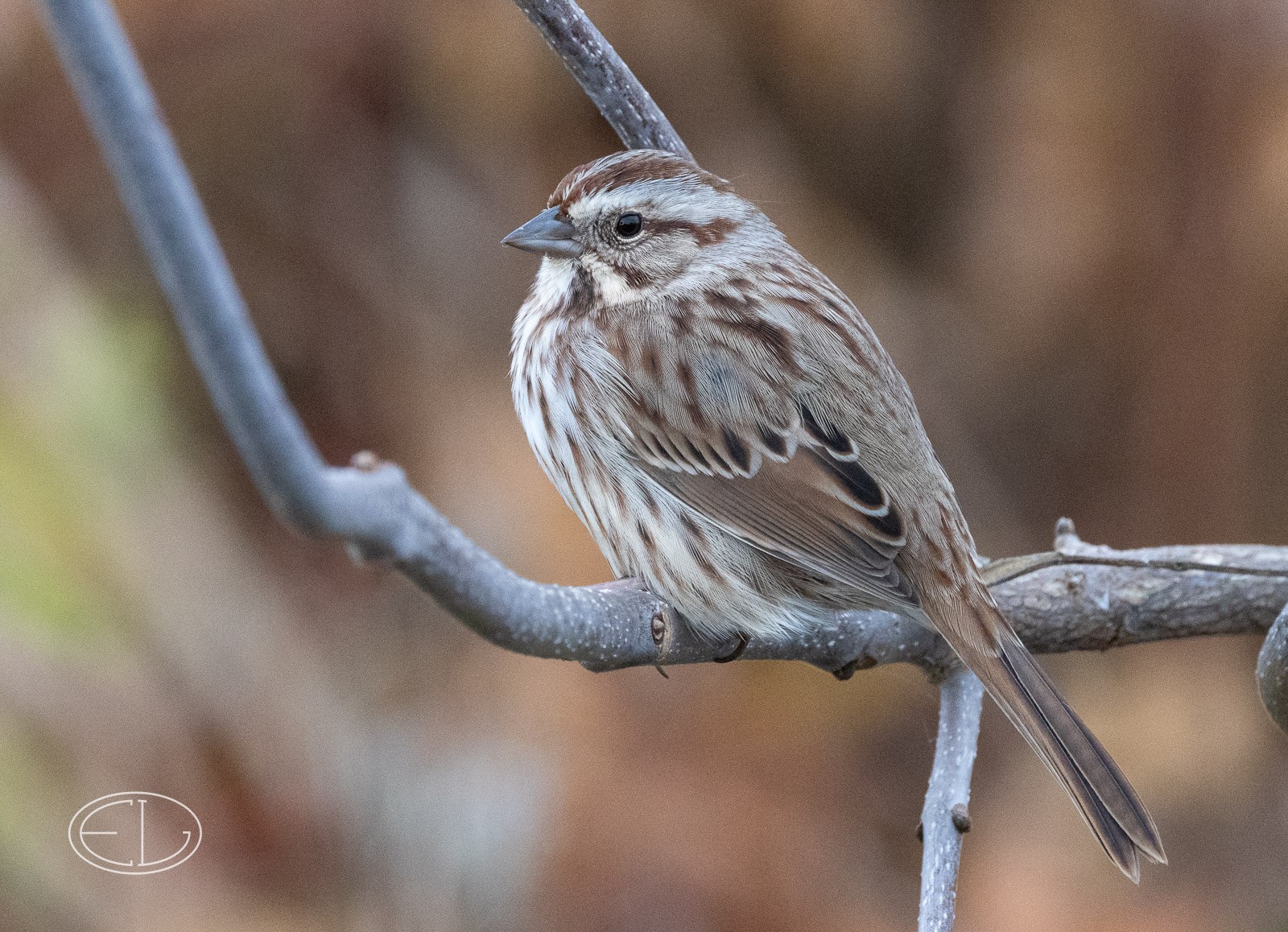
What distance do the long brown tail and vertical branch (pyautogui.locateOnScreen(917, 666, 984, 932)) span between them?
4.1 inches

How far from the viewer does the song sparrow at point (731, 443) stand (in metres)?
2.71

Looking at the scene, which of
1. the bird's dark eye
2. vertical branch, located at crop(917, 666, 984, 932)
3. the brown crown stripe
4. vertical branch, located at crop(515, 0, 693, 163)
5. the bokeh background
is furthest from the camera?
the bokeh background

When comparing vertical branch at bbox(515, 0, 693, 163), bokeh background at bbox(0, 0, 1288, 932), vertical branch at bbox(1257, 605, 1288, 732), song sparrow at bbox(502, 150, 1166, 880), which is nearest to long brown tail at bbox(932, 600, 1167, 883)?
song sparrow at bbox(502, 150, 1166, 880)

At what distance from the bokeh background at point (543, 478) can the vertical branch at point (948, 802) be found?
1.72m

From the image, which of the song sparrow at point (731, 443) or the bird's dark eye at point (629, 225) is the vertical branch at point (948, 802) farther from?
the bird's dark eye at point (629, 225)

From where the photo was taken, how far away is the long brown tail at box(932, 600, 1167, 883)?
2.50 meters

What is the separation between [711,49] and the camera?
4.64 m

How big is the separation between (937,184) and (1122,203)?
620 millimetres

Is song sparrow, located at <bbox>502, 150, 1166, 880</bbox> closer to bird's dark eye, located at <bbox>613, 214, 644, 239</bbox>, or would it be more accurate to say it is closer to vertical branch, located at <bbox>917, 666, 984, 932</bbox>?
bird's dark eye, located at <bbox>613, 214, 644, 239</bbox>

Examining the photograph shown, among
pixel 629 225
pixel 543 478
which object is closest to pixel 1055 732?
pixel 629 225

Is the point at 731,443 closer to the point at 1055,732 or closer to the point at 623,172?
the point at 623,172

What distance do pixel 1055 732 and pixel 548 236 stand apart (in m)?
1.44

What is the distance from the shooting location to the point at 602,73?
2.75m

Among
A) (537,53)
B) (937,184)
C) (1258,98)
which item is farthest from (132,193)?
(1258,98)
